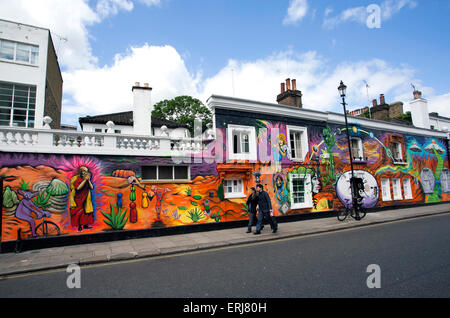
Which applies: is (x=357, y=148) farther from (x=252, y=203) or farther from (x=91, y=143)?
(x=91, y=143)

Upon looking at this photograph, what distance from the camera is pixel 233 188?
37.5 ft

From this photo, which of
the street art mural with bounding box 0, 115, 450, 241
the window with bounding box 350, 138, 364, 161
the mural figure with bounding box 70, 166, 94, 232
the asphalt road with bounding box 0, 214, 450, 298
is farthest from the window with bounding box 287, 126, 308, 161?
the mural figure with bounding box 70, 166, 94, 232

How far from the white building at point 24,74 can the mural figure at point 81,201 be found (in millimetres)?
7462

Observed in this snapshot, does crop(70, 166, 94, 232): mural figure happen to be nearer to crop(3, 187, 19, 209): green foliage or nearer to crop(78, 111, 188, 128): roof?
crop(3, 187, 19, 209): green foliage

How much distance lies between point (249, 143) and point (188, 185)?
392cm

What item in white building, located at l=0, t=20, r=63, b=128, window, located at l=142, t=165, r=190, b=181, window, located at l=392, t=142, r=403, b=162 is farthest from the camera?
window, located at l=392, t=142, r=403, b=162

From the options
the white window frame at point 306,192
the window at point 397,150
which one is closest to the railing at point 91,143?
the white window frame at point 306,192

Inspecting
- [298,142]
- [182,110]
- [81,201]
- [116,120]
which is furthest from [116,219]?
[182,110]

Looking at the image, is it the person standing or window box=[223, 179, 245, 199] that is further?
window box=[223, 179, 245, 199]

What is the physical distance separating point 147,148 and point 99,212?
3.05 meters

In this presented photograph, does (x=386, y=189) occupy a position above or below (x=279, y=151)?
below

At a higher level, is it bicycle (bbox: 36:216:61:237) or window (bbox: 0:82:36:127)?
window (bbox: 0:82:36:127)

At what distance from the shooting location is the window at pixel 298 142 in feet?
43.8

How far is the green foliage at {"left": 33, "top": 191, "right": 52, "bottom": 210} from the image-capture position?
8.05 meters
